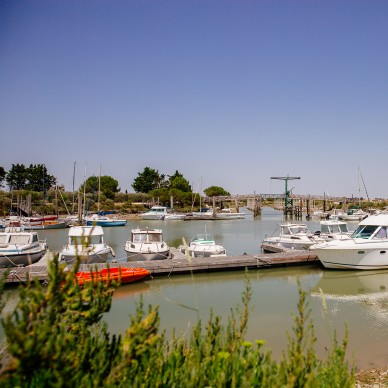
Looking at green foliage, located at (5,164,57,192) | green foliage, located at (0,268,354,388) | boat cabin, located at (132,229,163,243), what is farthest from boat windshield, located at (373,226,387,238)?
green foliage, located at (5,164,57,192)

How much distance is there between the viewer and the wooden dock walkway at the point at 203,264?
20.0 m

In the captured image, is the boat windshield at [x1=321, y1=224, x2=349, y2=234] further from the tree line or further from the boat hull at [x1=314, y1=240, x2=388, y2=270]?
the tree line

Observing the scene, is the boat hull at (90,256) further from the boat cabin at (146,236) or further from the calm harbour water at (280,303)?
the calm harbour water at (280,303)

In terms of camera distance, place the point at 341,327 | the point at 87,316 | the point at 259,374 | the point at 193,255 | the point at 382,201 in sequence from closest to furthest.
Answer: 1. the point at 87,316
2. the point at 259,374
3. the point at 341,327
4. the point at 193,255
5. the point at 382,201

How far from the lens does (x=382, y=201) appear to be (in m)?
139

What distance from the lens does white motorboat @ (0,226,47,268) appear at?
71.9 feet

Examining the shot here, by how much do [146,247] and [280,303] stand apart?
1119cm

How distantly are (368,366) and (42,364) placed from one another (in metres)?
9.61

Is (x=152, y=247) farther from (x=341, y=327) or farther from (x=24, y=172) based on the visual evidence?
(x=24, y=172)

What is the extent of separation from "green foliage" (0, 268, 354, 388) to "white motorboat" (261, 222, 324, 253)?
2508cm

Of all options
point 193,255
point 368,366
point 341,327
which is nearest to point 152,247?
point 193,255

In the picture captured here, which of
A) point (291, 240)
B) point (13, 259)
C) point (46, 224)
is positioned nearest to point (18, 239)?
point (13, 259)

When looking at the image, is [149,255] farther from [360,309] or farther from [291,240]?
[360,309]

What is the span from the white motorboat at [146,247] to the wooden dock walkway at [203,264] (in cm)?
149
